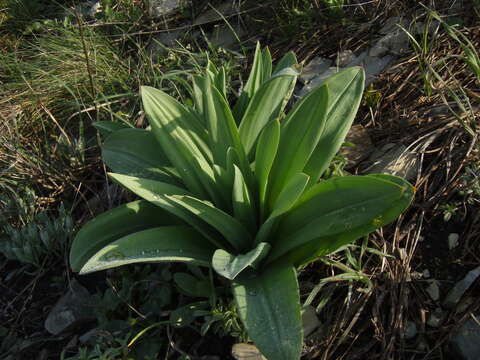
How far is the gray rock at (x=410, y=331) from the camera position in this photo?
62.8 inches

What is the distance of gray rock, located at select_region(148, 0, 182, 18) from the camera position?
10.3ft

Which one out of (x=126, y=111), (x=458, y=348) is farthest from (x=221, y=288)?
(x=126, y=111)

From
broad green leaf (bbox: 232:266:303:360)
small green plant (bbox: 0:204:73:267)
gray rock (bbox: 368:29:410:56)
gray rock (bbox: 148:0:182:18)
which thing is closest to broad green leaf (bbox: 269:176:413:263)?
broad green leaf (bbox: 232:266:303:360)

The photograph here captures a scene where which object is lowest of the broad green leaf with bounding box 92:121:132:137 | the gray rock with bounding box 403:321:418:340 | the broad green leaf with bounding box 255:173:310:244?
the gray rock with bounding box 403:321:418:340

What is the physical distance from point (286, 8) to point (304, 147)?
1.49 m

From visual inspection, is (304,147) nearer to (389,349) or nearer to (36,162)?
(389,349)

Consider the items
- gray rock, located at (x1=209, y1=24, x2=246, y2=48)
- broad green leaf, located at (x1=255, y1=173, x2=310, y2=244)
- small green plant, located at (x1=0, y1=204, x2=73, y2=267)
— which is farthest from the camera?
gray rock, located at (x1=209, y1=24, x2=246, y2=48)

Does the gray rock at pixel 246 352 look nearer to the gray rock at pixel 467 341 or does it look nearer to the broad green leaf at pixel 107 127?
the gray rock at pixel 467 341

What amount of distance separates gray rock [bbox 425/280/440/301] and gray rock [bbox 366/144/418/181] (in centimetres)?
42

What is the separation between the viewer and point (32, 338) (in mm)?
1867

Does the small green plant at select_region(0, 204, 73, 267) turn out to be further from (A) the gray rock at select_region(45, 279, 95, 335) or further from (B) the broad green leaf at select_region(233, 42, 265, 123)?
(B) the broad green leaf at select_region(233, 42, 265, 123)

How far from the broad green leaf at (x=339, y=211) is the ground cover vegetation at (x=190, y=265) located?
0.60ft

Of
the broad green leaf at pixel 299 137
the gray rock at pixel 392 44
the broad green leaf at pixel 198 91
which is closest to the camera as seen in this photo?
the broad green leaf at pixel 299 137

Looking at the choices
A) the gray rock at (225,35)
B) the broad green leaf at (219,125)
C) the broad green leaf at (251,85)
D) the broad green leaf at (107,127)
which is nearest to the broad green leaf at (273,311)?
the broad green leaf at (219,125)
